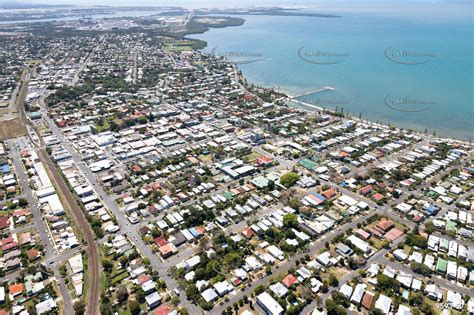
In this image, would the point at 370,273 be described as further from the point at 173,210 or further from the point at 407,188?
the point at 173,210

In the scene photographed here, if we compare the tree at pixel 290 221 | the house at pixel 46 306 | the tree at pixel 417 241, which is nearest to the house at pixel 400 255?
the tree at pixel 417 241

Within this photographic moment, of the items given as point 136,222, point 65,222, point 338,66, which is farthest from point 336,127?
point 338,66

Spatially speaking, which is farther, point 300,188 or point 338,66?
point 338,66

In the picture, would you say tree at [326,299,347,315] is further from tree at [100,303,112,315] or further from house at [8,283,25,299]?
house at [8,283,25,299]

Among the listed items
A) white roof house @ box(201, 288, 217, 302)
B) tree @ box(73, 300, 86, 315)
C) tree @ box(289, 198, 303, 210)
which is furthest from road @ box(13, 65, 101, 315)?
tree @ box(289, 198, 303, 210)

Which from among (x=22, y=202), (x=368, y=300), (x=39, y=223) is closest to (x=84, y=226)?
(x=39, y=223)

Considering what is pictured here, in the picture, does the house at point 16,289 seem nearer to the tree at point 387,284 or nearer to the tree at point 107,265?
the tree at point 107,265
